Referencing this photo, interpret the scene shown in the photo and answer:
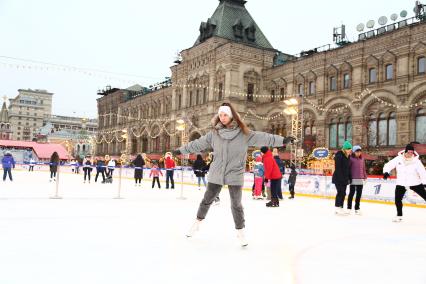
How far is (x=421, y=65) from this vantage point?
24625mm

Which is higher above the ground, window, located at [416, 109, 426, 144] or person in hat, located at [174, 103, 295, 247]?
window, located at [416, 109, 426, 144]

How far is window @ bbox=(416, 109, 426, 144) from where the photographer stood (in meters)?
24.3

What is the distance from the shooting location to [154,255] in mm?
3865

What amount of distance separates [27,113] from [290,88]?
113139 mm

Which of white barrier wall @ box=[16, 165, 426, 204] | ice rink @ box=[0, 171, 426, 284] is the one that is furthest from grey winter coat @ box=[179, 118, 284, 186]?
white barrier wall @ box=[16, 165, 426, 204]

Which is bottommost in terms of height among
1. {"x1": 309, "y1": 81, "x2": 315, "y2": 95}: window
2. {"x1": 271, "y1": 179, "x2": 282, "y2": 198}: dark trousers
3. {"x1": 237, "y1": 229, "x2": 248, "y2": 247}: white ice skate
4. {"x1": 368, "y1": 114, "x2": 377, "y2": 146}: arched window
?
{"x1": 237, "y1": 229, "x2": 248, "y2": 247}: white ice skate

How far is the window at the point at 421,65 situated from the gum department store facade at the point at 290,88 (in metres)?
0.06

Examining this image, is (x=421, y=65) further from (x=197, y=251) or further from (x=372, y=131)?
(x=197, y=251)

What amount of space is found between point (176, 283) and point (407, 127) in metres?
24.4

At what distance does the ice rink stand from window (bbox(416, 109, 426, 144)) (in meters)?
19.4

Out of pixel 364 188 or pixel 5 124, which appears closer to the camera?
pixel 364 188

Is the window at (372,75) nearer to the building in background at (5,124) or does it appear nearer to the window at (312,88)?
the window at (312,88)

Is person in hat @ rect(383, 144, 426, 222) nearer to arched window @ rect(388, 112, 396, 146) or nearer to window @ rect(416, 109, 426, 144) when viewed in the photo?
window @ rect(416, 109, 426, 144)

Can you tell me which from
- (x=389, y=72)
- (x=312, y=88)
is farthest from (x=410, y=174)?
(x=312, y=88)
